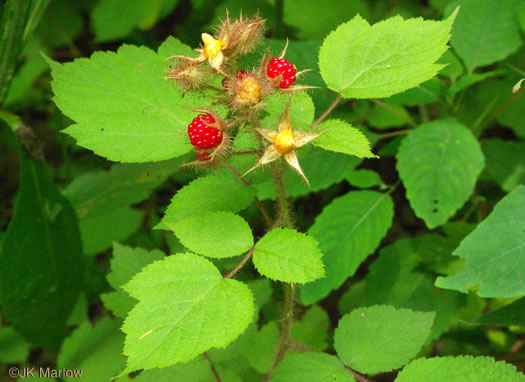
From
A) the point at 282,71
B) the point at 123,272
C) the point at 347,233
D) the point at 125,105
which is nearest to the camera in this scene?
the point at 282,71

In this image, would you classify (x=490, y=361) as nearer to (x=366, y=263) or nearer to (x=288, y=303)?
(x=288, y=303)

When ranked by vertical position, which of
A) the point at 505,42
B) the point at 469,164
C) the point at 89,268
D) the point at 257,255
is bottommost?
the point at 89,268

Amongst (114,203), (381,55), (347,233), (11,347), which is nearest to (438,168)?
(347,233)

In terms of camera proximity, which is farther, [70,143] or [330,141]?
[70,143]

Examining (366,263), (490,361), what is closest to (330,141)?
(490,361)

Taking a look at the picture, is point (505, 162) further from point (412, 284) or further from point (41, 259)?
point (41, 259)
